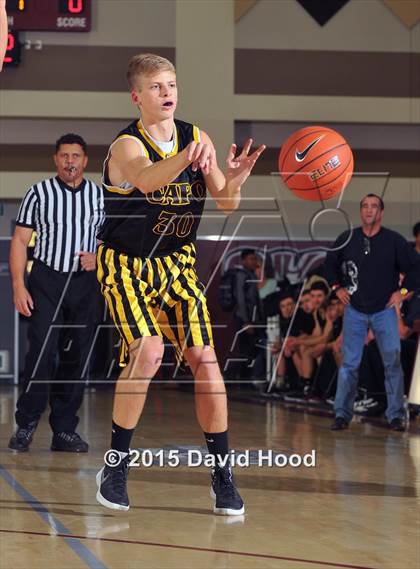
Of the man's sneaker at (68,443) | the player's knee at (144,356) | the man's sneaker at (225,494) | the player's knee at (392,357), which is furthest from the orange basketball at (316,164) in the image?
the player's knee at (392,357)

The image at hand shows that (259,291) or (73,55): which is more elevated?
(73,55)

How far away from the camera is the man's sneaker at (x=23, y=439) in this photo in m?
6.43

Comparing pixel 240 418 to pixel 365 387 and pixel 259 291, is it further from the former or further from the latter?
pixel 259 291

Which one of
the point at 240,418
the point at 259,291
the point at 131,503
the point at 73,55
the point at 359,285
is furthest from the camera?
the point at 73,55

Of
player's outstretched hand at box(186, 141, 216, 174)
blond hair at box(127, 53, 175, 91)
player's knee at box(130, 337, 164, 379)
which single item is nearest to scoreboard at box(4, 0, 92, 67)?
player's knee at box(130, 337, 164, 379)

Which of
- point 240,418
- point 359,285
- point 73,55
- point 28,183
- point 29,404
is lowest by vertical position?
point 240,418

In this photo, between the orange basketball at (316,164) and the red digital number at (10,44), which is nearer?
the orange basketball at (316,164)

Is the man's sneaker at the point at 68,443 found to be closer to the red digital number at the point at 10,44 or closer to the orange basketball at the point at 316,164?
the orange basketball at the point at 316,164

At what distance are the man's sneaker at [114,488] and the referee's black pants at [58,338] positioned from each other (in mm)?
2123

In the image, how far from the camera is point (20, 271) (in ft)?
19.9

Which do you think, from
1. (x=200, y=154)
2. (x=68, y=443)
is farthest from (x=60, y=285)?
(x=200, y=154)

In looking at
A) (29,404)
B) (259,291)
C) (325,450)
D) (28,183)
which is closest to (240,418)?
(325,450)

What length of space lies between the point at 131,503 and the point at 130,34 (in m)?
10.1

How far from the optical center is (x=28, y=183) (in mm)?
14078
